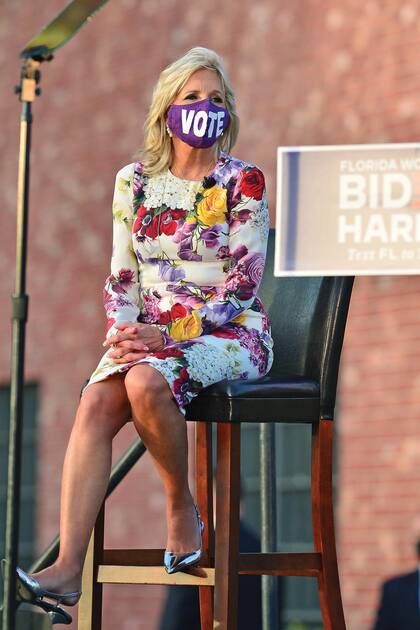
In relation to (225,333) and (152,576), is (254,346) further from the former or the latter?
(152,576)

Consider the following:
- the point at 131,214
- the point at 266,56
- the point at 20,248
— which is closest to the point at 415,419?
the point at 266,56

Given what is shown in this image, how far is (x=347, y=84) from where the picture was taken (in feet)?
23.0

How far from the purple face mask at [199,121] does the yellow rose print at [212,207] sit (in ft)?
0.39

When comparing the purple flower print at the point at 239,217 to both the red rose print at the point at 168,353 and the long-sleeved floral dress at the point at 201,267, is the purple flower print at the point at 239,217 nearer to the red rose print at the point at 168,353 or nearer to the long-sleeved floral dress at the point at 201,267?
the long-sleeved floral dress at the point at 201,267

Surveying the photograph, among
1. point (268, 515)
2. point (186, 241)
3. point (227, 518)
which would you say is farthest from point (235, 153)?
point (227, 518)

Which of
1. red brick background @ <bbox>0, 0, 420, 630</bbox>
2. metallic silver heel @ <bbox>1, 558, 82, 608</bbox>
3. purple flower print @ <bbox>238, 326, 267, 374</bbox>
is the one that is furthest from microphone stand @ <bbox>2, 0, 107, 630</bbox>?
red brick background @ <bbox>0, 0, 420, 630</bbox>

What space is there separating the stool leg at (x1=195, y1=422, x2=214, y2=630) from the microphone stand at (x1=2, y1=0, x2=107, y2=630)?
2.94ft

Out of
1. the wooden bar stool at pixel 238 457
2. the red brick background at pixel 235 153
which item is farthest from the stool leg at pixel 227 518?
the red brick background at pixel 235 153

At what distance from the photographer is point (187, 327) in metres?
3.07

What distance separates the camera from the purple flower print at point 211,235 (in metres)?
3.10

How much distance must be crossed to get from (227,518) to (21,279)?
727mm

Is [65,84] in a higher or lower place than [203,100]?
higher

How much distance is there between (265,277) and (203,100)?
0.64 metres

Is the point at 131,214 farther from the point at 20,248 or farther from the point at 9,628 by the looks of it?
the point at 9,628
